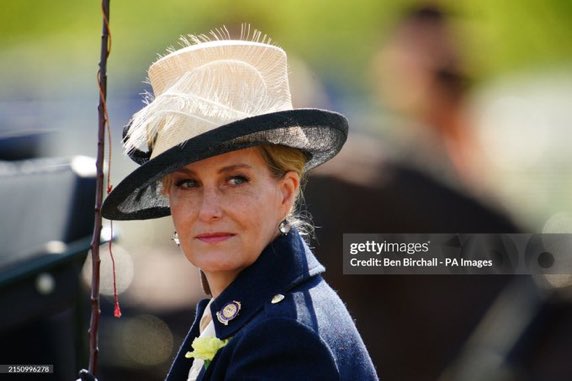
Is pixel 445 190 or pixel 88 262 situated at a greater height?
pixel 445 190

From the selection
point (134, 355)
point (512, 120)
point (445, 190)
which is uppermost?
point (512, 120)

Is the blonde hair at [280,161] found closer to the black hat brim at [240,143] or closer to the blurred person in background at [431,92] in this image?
the black hat brim at [240,143]

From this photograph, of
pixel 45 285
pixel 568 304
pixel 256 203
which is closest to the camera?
pixel 256 203

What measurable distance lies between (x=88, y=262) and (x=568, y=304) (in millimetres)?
1882

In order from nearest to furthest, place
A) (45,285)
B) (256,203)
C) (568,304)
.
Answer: (256,203)
(568,304)
(45,285)

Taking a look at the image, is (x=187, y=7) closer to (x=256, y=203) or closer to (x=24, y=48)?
(x=24, y=48)

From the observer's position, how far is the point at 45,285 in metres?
3.73

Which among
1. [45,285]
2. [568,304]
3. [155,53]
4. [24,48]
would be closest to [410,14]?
[155,53]

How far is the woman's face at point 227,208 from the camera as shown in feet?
5.74

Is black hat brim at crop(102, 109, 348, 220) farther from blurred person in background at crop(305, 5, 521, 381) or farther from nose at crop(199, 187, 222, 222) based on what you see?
blurred person in background at crop(305, 5, 521, 381)

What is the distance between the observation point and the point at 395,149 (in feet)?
11.6

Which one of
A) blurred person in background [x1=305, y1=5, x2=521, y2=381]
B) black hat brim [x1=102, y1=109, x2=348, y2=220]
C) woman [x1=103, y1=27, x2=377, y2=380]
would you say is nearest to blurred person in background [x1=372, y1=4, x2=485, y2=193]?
blurred person in background [x1=305, y1=5, x2=521, y2=381]

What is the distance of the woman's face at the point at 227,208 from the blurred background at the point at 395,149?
1.80 meters

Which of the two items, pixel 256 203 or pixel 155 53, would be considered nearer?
pixel 256 203
